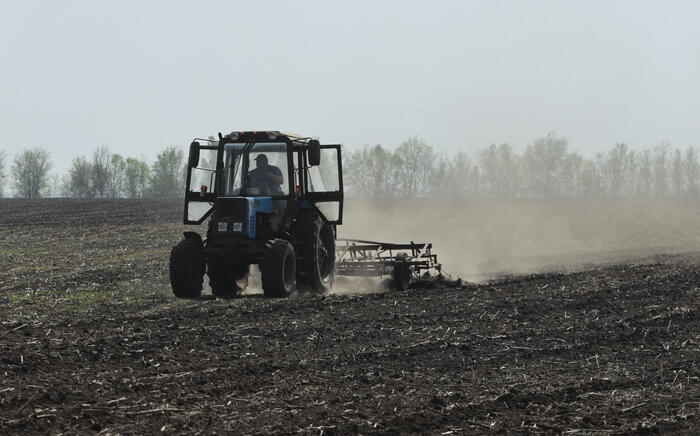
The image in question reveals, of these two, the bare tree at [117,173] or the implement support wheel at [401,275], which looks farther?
the bare tree at [117,173]

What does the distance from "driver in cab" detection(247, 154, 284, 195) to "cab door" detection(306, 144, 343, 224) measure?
24.9 inches

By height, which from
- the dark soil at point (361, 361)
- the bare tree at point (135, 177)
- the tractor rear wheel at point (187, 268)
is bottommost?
the dark soil at point (361, 361)

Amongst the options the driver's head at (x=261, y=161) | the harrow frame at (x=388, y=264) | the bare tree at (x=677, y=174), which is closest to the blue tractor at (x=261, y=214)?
the driver's head at (x=261, y=161)

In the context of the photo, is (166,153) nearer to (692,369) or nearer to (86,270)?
(86,270)

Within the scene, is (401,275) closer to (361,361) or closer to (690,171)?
(361,361)

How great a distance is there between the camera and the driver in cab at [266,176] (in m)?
13.5

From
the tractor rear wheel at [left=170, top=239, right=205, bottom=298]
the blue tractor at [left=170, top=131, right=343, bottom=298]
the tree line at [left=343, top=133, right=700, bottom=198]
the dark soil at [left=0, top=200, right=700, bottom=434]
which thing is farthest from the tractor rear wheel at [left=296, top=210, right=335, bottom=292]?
the tree line at [left=343, top=133, right=700, bottom=198]

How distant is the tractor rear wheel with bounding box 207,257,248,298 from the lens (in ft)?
45.1

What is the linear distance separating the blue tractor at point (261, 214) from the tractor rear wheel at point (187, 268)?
2 cm

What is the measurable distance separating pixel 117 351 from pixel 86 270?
11.5 meters

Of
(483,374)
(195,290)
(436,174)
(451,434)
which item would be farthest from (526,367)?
(436,174)

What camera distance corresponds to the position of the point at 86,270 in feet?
61.3

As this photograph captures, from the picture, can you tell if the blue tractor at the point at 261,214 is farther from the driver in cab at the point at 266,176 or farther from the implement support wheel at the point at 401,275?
the implement support wheel at the point at 401,275

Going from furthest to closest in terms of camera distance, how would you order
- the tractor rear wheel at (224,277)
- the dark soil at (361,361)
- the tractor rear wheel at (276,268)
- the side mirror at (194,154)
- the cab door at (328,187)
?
1. the cab door at (328,187)
2. the tractor rear wheel at (224,277)
3. the side mirror at (194,154)
4. the tractor rear wheel at (276,268)
5. the dark soil at (361,361)
